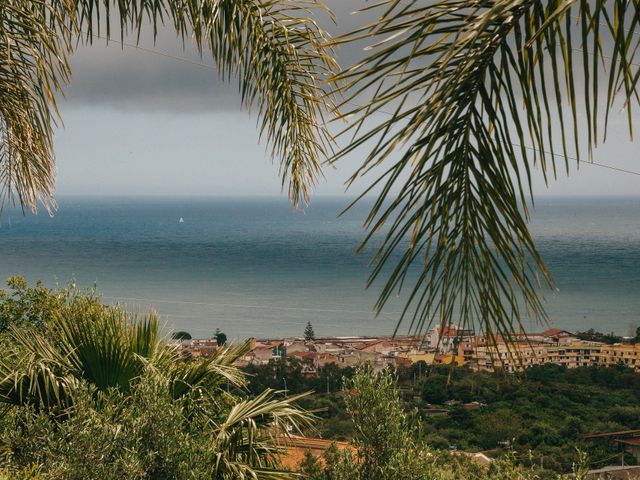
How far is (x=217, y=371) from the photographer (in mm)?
4031

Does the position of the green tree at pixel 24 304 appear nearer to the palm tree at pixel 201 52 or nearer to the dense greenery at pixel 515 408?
the palm tree at pixel 201 52

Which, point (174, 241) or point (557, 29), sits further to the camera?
point (174, 241)

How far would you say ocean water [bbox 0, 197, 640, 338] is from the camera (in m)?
34.9

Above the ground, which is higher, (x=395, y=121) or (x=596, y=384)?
(x=395, y=121)

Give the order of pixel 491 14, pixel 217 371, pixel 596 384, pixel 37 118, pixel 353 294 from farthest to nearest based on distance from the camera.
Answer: pixel 353 294 → pixel 596 384 → pixel 217 371 → pixel 37 118 → pixel 491 14

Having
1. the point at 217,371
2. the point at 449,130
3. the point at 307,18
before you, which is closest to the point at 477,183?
the point at 449,130

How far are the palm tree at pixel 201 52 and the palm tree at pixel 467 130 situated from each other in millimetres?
1936

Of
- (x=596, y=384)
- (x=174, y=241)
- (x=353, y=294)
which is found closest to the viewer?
(x=596, y=384)

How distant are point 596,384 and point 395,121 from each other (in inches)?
678

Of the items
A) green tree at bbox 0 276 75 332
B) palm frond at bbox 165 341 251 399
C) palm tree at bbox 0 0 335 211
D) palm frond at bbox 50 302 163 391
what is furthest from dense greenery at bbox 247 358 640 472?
palm tree at bbox 0 0 335 211

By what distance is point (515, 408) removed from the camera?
1457cm

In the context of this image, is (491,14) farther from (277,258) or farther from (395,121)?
(277,258)

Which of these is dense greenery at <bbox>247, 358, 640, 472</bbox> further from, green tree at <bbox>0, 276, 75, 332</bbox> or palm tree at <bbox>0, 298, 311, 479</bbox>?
palm tree at <bbox>0, 298, 311, 479</bbox>

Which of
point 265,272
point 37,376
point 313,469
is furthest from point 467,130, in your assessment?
point 265,272
